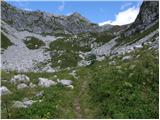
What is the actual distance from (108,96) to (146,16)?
242ft

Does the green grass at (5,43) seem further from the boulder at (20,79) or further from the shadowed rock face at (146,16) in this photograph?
the boulder at (20,79)

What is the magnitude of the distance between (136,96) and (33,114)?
6812 millimetres

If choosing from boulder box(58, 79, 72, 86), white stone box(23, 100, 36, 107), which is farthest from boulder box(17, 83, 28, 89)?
boulder box(58, 79, 72, 86)

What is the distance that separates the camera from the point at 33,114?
20875 millimetres

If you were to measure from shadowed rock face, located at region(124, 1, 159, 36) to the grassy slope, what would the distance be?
62817 millimetres

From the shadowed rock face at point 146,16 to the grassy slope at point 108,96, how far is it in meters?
62.8

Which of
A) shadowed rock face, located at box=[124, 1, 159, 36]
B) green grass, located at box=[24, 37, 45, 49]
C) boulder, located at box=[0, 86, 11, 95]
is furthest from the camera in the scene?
green grass, located at box=[24, 37, 45, 49]

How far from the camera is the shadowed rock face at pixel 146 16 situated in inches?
3563

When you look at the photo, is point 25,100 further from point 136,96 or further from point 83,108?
point 136,96

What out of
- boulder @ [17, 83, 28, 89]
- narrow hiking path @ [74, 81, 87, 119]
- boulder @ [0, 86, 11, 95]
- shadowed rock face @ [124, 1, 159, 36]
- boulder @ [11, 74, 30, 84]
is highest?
shadowed rock face @ [124, 1, 159, 36]

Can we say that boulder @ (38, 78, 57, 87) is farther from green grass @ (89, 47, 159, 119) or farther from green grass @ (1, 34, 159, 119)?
green grass @ (89, 47, 159, 119)

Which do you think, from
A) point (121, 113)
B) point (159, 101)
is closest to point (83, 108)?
point (121, 113)

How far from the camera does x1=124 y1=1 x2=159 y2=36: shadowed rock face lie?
297 feet

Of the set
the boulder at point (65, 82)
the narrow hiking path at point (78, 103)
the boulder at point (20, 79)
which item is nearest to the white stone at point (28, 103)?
the narrow hiking path at point (78, 103)
